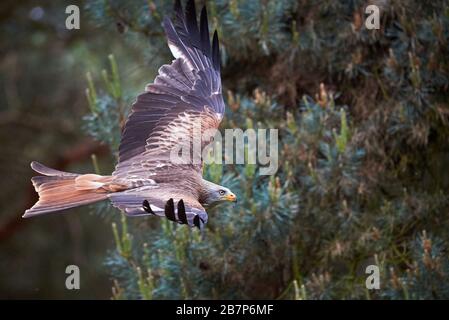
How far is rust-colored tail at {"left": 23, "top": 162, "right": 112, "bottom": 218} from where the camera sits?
5.07m

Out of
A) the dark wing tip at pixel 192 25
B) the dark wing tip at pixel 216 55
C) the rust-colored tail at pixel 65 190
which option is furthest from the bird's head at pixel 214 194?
the dark wing tip at pixel 192 25

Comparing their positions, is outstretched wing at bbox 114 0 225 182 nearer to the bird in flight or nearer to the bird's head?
the bird in flight

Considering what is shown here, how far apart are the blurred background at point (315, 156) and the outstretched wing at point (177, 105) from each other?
47 centimetres

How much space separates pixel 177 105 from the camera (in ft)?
19.7

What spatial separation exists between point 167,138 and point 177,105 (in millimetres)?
267

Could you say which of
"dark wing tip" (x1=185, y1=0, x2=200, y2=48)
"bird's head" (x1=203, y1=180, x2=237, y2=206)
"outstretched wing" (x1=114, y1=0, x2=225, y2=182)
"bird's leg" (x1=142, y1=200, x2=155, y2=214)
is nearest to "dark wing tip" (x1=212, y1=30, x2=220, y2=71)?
"outstretched wing" (x1=114, y1=0, x2=225, y2=182)

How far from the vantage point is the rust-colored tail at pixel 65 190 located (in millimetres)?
5074

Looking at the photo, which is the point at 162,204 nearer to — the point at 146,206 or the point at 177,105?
the point at 146,206

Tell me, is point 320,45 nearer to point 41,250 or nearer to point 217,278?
point 217,278

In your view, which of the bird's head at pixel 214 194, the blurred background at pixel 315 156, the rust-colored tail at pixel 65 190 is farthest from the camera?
the blurred background at pixel 315 156

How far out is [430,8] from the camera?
673 cm

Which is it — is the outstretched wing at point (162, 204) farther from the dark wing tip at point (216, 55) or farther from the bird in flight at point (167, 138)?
the dark wing tip at point (216, 55)

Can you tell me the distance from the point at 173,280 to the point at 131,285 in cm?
39

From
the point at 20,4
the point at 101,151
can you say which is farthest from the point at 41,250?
the point at 20,4
